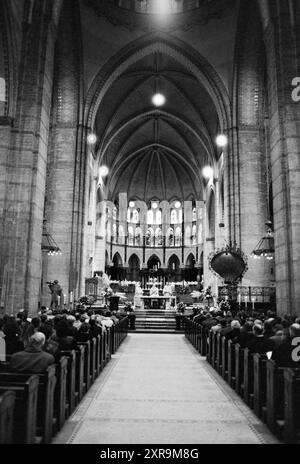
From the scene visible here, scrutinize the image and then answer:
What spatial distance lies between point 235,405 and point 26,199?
34.1ft

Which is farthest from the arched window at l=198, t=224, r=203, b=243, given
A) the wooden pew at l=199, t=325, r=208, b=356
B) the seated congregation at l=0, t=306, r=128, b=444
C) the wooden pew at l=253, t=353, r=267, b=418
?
the wooden pew at l=253, t=353, r=267, b=418

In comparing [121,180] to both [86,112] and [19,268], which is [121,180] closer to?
[86,112]

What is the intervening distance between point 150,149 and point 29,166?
30290 millimetres

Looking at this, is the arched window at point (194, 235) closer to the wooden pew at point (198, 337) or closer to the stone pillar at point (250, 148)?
the stone pillar at point (250, 148)

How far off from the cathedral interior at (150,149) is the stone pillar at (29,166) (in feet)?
0.16

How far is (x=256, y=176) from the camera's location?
23.2 metres

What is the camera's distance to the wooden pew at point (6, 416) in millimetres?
3080

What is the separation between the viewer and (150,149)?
43656 mm

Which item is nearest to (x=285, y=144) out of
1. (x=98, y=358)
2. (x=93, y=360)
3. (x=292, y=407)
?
(x=98, y=358)

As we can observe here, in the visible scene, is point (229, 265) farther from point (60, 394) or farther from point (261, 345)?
point (60, 394)

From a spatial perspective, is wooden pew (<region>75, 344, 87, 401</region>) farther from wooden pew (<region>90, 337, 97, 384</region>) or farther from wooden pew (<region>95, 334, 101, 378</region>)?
wooden pew (<region>95, 334, 101, 378</region>)

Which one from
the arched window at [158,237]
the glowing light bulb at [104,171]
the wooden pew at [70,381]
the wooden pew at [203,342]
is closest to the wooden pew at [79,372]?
the wooden pew at [70,381]

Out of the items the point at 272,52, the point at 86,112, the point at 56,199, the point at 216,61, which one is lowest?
the point at 56,199

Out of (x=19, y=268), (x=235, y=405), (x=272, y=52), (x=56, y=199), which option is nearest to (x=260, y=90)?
(x=272, y=52)
